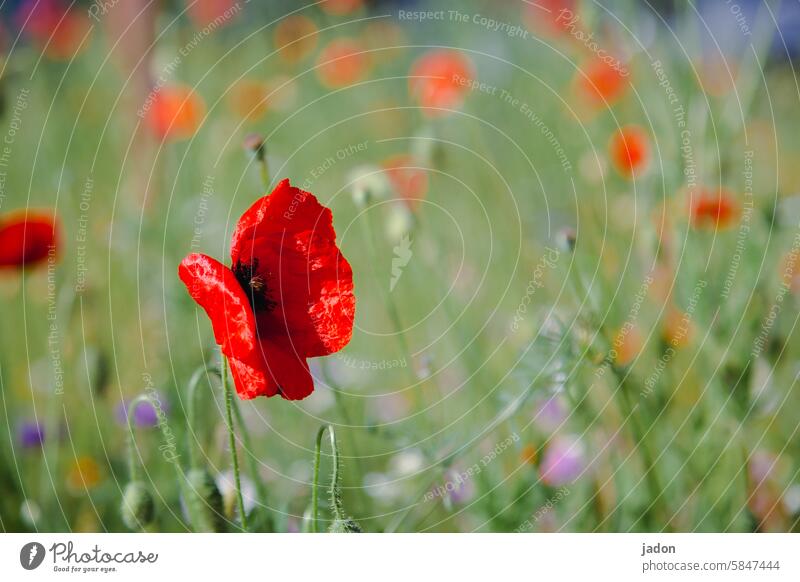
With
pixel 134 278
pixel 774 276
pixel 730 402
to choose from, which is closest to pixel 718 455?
pixel 730 402

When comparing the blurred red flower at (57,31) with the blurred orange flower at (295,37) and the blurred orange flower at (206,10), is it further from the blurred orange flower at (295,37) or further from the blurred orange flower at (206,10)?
the blurred orange flower at (295,37)

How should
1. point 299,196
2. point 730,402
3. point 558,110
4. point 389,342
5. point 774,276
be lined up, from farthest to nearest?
point 558,110
point 389,342
point 774,276
point 730,402
point 299,196

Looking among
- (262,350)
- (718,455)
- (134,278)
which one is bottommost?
(718,455)

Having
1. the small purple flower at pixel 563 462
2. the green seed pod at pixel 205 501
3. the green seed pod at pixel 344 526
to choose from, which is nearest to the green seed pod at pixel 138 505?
the green seed pod at pixel 205 501

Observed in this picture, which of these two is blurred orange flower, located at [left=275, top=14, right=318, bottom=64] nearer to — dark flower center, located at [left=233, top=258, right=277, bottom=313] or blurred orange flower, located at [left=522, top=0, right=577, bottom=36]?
blurred orange flower, located at [left=522, top=0, right=577, bottom=36]

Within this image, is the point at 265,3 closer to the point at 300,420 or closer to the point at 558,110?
the point at 558,110
